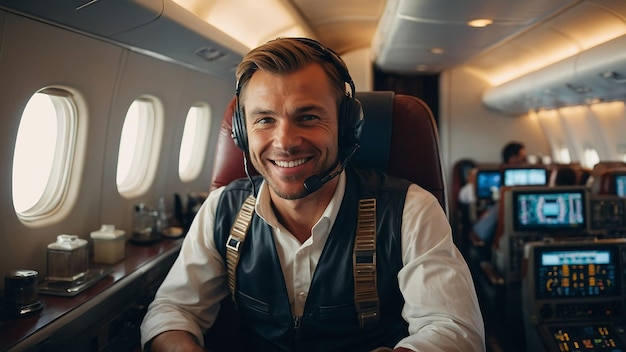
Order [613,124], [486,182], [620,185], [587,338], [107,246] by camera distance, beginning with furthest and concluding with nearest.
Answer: [613,124] → [486,182] → [620,185] → [107,246] → [587,338]

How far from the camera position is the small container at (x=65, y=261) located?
2.68m

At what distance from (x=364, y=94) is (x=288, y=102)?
1.90 ft

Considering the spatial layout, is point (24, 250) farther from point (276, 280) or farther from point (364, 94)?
point (364, 94)

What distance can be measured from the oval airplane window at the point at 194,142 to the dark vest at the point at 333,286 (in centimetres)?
376

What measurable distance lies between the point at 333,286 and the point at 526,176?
6.08m

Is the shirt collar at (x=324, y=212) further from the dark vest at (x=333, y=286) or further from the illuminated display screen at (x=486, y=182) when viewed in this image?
the illuminated display screen at (x=486, y=182)

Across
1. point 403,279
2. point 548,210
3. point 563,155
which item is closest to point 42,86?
point 403,279

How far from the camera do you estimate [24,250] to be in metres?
2.80

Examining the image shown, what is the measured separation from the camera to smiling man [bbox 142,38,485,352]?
6.30 feet

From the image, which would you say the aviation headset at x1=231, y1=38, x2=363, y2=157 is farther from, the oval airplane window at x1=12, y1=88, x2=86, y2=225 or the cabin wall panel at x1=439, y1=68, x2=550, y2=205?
the cabin wall panel at x1=439, y1=68, x2=550, y2=205

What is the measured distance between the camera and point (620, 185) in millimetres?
5168

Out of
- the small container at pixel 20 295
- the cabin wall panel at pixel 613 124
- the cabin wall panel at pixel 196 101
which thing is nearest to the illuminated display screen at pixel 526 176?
the cabin wall panel at pixel 613 124

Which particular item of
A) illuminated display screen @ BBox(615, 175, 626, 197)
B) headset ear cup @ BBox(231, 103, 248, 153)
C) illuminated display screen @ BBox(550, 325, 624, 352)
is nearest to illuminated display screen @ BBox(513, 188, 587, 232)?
illuminated display screen @ BBox(615, 175, 626, 197)

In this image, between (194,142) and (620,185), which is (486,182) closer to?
(620,185)
